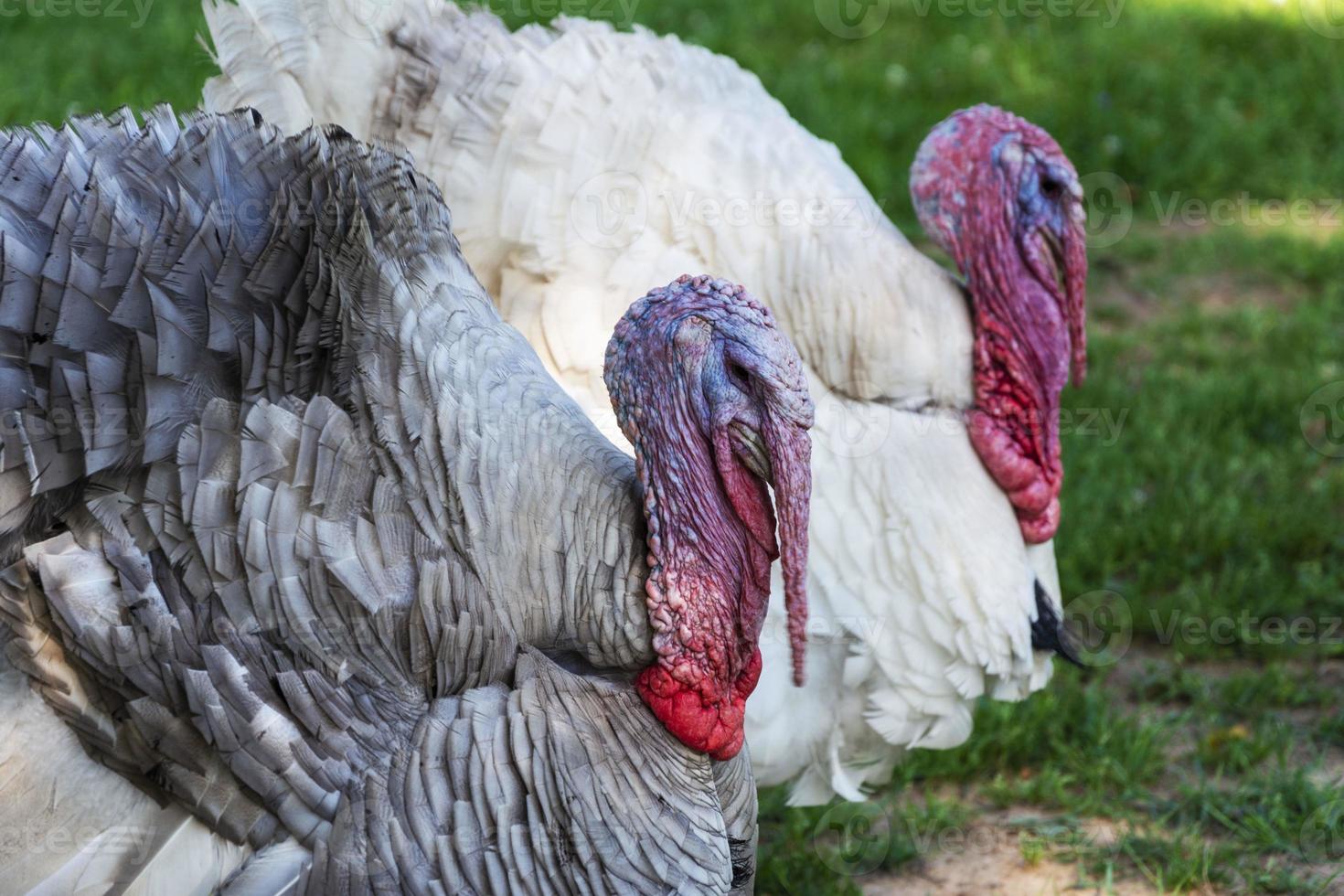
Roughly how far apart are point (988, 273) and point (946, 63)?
14.8ft

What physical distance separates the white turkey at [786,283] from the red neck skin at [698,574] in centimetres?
82

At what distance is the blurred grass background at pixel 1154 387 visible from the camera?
415 cm

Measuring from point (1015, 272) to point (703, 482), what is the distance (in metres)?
1.53

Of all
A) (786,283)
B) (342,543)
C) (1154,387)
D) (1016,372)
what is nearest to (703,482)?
(342,543)

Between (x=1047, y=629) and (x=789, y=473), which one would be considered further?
(x=1047, y=629)

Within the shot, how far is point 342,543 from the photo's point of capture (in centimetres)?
251

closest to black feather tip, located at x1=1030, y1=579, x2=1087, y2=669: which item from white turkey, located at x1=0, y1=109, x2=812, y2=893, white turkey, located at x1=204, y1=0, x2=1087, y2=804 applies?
white turkey, located at x1=204, y1=0, x2=1087, y2=804

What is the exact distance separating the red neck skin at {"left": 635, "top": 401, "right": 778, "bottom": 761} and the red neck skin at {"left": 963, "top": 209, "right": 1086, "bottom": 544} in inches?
50.1

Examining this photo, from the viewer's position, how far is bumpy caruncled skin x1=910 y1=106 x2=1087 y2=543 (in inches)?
149

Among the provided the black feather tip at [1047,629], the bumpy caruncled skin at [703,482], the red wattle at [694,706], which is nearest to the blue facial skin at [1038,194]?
the black feather tip at [1047,629]

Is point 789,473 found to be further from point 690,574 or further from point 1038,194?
point 1038,194

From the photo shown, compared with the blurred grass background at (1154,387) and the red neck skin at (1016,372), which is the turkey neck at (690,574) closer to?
the red neck skin at (1016,372)

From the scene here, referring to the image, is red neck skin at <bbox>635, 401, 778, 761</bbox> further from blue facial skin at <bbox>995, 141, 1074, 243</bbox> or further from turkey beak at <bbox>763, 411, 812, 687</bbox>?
blue facial skin at <bbox>995, 141, 1074, 243</bbox>

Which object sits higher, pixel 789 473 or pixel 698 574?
pixel 789 473
